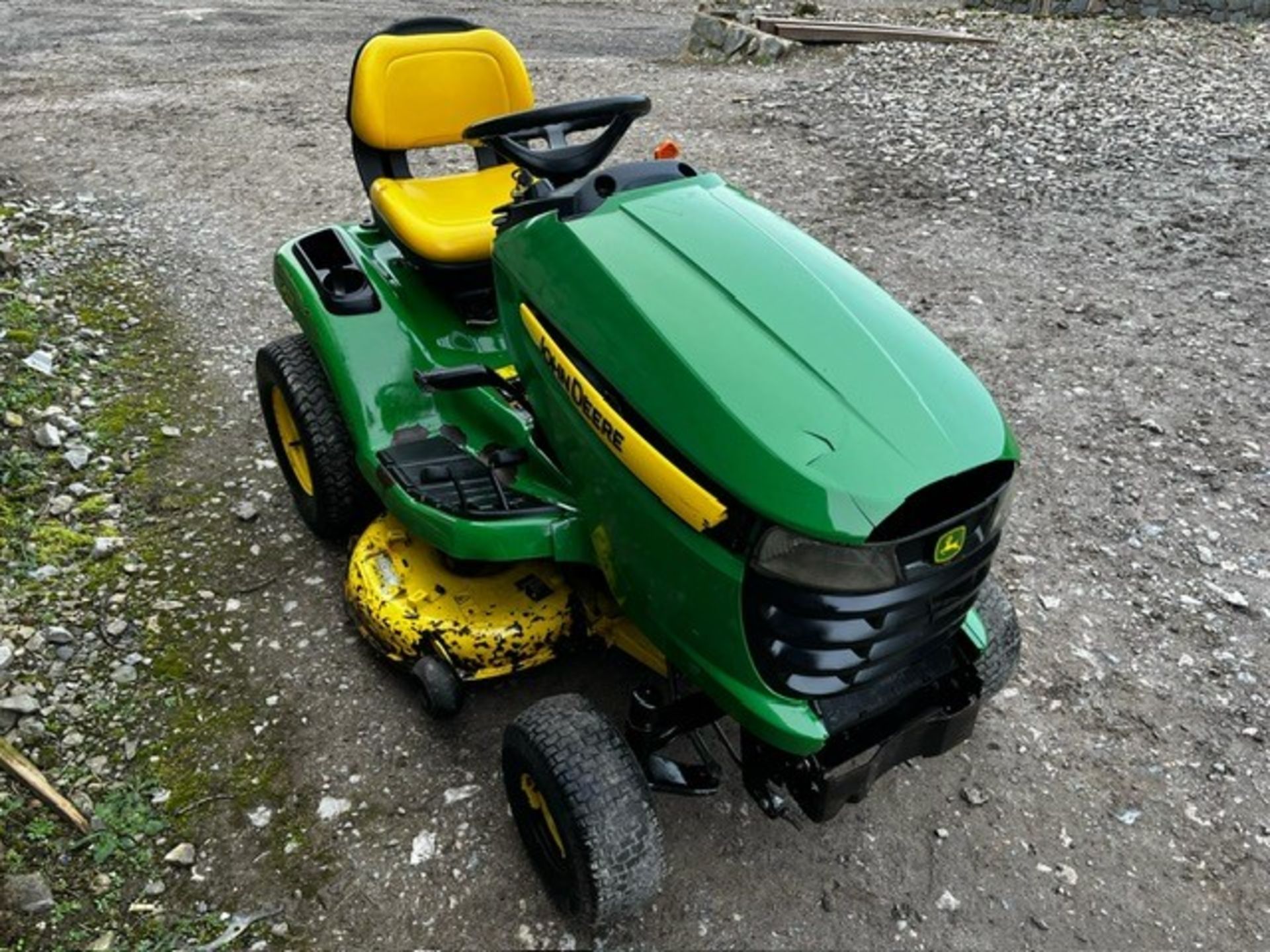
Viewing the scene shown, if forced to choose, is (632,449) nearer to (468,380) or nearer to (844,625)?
(844,625)

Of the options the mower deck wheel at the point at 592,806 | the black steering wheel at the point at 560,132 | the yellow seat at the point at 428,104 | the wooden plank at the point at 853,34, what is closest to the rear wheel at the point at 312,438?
the yellow seat at the point at 428,104

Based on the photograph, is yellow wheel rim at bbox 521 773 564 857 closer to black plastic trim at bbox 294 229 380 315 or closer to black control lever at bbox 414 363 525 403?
black control lever at bbox 414 363 525 403

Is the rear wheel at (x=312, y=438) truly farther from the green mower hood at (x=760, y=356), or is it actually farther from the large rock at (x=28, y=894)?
the large rock at (x=28, y=894)

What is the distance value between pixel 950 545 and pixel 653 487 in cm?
51

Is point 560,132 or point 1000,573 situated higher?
point 560,132

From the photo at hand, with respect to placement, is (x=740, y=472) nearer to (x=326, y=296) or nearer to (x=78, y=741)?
(x=326, y=296)

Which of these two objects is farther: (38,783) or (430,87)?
(430,87)

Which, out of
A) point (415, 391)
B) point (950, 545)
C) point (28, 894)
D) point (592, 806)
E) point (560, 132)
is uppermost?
point (560, 132)

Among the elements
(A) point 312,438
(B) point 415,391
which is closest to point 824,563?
(B) point 415,391

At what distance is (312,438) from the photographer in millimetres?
2852

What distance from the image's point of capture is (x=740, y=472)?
1.70m

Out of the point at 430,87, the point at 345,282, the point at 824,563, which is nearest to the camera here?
the point at 824,563

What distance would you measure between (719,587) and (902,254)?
3645mm

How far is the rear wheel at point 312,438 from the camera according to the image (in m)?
2.86
